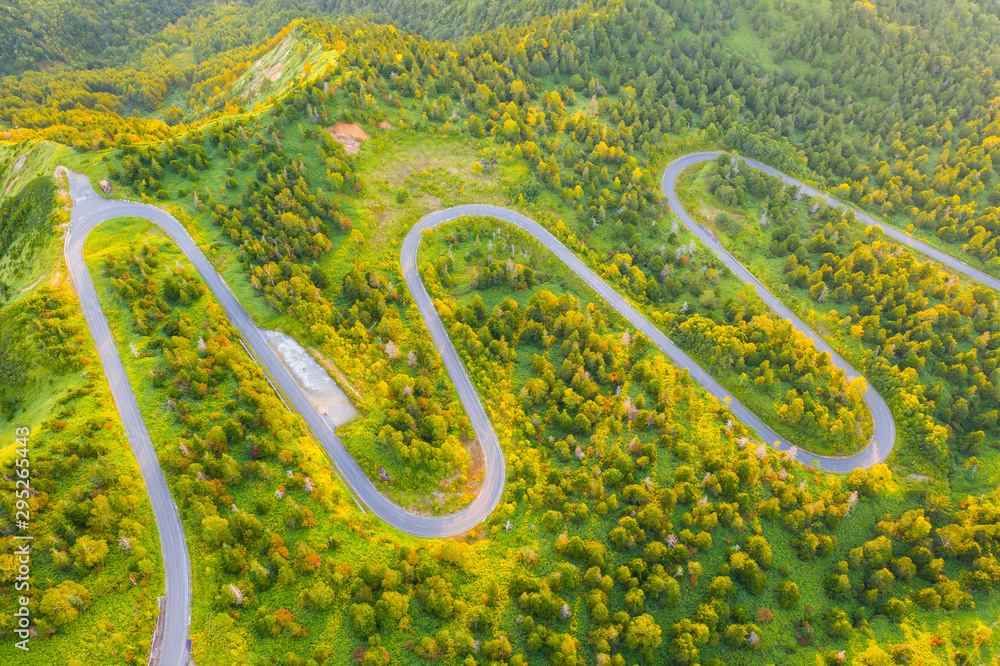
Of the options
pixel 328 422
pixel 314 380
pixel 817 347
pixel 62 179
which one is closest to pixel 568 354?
pixel 328 422

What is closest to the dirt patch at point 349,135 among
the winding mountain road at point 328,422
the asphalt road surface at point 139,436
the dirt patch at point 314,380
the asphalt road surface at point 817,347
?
the winding mountain road at point 328,422

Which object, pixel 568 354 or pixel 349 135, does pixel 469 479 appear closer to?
pixel 568 354

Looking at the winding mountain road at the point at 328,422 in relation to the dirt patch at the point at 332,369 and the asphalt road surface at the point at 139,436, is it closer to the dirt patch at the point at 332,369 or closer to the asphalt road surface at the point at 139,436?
the asphalt road surface at the point at 139,436

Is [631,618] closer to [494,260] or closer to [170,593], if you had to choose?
[170,593]

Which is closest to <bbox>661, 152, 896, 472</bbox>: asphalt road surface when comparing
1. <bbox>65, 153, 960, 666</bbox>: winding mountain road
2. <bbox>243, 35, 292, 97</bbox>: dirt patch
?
<bbox>65, 153, 960, 666</bbox>: winding mountain road

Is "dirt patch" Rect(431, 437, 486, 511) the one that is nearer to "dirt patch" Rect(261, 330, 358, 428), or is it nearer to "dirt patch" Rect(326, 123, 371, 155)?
"dirt patch" Rect(261, 330, 358, 428)

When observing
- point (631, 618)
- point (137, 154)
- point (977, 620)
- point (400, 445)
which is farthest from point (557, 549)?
point (137, 154)
